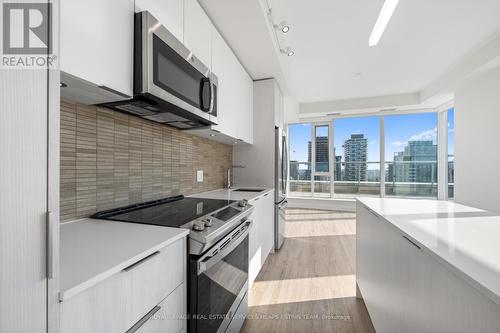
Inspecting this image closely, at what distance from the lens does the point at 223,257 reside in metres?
1.17

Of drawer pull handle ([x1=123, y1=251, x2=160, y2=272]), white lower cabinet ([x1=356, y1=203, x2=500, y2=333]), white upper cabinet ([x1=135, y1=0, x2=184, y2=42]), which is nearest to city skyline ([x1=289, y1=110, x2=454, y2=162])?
white lower cabinet ([x1=356, y1=203, x2=500, y2=333])

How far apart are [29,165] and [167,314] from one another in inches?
28.8

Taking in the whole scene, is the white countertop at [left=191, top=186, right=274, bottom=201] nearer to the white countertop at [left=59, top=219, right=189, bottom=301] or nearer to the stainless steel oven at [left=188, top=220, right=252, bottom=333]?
the stainless steel oven at [left=188, top=220, right=252, bottom=333]

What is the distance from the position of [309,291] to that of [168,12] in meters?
2.49

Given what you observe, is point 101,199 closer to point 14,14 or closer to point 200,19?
point 14,14

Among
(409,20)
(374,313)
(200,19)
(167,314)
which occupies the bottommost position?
(374,313)

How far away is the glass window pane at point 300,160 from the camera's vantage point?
6.15m

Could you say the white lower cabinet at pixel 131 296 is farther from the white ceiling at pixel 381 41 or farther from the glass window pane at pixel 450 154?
the glass window pane at pixel 450 154

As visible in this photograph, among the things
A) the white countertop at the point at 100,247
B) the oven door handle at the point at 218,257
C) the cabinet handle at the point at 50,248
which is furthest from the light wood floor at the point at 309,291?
the cabinet handle at the point at 50,248

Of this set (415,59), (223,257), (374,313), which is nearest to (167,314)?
(223,257)

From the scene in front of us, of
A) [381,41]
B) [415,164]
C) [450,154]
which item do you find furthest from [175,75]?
[415,164]

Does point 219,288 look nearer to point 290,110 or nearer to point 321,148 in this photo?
point 290,110

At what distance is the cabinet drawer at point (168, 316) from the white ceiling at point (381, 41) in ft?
7.62

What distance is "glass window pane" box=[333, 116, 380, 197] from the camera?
565 cm
